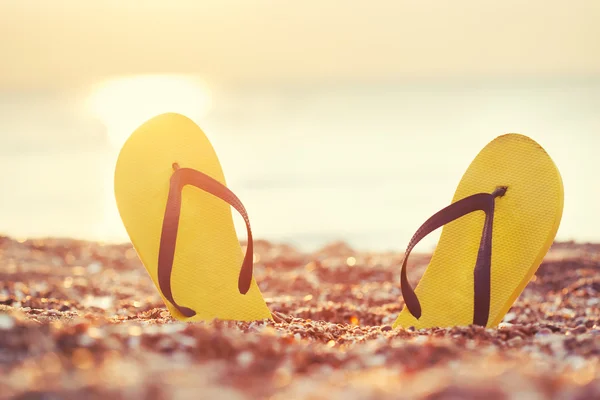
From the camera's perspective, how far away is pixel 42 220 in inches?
350

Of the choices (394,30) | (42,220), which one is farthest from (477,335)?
(394,30)

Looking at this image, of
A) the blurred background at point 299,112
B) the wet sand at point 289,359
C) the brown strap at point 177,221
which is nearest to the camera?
the wet sand at point 289,359

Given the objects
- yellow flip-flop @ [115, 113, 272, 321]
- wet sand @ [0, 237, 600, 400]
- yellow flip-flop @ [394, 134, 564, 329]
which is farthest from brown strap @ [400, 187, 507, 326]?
yellow flip-flop @ [115, 113, 272, 321]

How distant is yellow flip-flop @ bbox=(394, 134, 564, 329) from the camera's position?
2479 millimetres

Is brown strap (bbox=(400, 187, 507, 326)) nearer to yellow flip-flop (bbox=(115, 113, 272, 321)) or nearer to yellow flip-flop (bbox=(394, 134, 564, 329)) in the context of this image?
yellow flip-flop (bbox=(394, 134, 564, 329))

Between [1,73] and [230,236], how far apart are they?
5533 centimetres

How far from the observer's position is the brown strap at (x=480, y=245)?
8.16ft

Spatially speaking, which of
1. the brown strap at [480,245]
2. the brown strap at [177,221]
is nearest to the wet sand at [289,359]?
the brown strap at [177,221]

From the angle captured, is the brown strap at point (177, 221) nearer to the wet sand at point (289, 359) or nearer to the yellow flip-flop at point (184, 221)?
the yellow flip-flop at point (184, 221)

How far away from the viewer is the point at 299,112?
25.6 metres

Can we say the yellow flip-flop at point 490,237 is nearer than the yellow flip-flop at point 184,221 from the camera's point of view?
Yes

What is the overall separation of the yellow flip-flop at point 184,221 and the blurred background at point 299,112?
4.75 metres

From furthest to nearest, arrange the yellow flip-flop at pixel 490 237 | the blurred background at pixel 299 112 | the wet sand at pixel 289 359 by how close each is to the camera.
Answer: the blurred background at pixel 299 112
the yellow flip-flop at pixel 490 237
the wet sand at pixel 289 359

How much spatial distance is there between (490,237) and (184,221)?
136 centimetres
